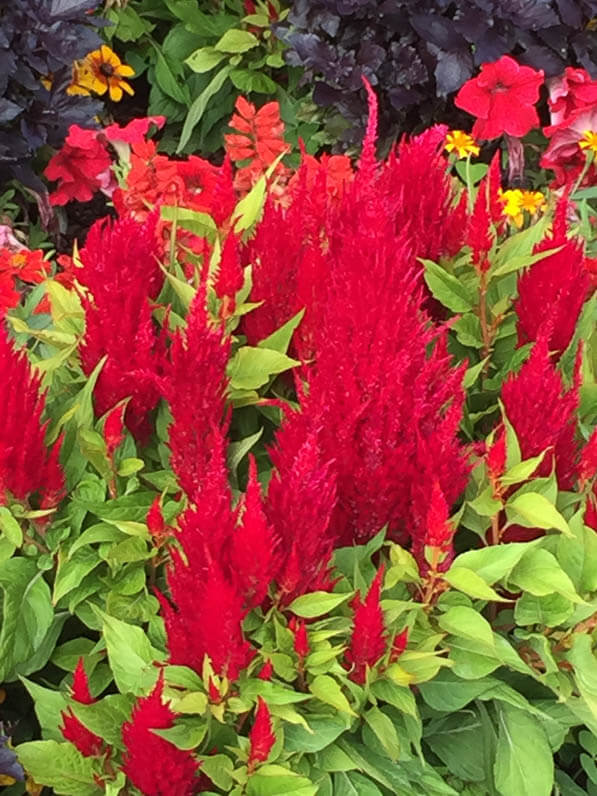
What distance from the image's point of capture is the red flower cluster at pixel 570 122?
245 cm

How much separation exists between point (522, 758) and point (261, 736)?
0.32 m

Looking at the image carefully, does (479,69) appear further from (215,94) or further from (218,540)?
(218,540)

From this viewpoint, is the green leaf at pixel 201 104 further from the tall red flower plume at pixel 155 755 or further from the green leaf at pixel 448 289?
the tall red flower plume at pixel 155 755

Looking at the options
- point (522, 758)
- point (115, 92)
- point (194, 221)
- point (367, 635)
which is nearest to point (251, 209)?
point (194, 221)

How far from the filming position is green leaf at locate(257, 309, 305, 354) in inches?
46.0

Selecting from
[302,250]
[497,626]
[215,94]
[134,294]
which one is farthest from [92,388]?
[215,94]

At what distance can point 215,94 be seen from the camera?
3.07 meters

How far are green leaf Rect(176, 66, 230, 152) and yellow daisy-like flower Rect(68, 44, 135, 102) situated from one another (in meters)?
0.23

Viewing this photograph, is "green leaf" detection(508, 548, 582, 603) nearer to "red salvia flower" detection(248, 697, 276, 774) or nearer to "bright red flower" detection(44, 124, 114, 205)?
"red salvia flower" detection(248, 697, 276, 774)

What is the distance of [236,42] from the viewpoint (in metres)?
2.90

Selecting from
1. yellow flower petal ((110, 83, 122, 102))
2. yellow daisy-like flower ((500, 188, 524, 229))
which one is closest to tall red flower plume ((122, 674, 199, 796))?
yellow daisy-like flower ((500, 188, 524, 229))

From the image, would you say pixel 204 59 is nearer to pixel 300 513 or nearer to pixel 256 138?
pixel 256 138

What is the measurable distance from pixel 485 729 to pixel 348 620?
233mm

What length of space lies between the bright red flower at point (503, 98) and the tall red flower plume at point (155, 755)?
1.85m
